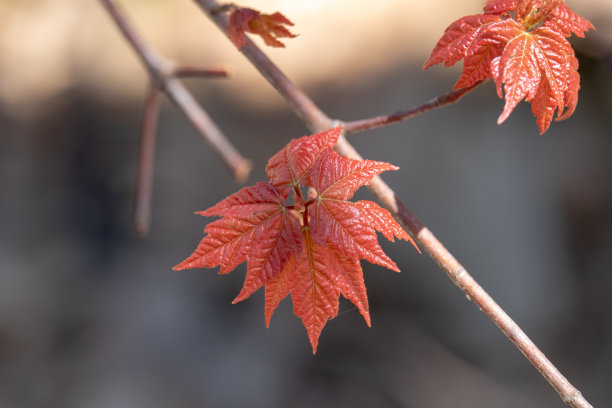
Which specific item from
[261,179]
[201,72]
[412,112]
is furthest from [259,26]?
[261,179]

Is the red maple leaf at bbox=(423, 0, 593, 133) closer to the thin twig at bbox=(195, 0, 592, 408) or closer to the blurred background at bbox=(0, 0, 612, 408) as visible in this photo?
the thin twig at bbox=(195, 0, 592, 408)

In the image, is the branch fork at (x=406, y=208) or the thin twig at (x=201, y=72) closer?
the branch fork at (x=406, y=208)

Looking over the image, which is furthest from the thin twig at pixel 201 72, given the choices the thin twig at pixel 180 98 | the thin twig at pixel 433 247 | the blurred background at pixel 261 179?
the blurred background at pixel 261 179

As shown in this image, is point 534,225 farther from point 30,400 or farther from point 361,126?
point 30,400

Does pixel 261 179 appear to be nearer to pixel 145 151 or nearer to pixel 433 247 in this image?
pixel 145 151

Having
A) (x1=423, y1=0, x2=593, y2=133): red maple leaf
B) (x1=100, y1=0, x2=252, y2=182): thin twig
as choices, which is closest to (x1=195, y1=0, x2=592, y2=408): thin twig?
(x1=423, y1=0, x2=593, y2=133): red maple leaf

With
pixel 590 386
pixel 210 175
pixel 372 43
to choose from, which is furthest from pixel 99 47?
pixel 590 386

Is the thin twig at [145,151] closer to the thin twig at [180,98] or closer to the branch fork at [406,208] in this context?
the thin twig at [180,98]
